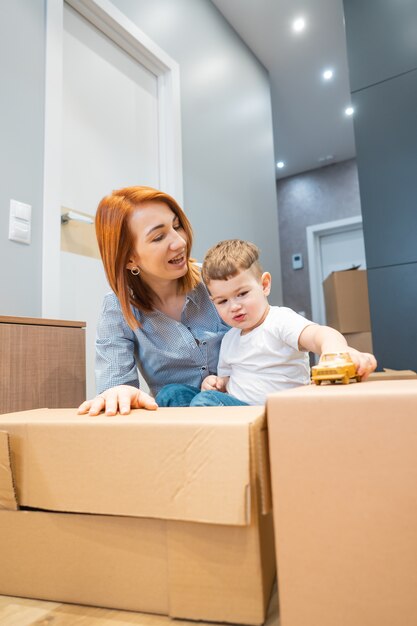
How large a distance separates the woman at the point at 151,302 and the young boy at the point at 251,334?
11 cm

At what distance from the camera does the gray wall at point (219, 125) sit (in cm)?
225

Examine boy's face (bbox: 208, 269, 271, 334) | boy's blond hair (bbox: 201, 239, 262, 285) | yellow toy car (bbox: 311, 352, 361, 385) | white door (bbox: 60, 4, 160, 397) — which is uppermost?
white door (bbox: 60, 4, 160, 397)

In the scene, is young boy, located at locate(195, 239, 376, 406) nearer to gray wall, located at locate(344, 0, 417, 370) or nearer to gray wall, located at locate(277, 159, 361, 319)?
gray wall, located at locate(344, 0, 417, 370)

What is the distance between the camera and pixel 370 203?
6.73ft

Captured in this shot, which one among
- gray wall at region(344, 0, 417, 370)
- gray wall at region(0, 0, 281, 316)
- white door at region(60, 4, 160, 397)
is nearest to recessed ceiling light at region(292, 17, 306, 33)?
gray wall at region(0, 0, 281, 316)

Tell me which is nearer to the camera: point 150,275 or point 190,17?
point 150,275

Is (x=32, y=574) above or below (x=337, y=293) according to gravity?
below

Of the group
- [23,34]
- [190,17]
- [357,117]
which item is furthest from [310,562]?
[190,17]

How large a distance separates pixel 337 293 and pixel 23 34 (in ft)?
7.69

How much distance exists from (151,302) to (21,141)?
2.49ft

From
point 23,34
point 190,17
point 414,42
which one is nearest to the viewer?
point 23,34

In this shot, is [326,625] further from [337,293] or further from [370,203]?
[337,293]

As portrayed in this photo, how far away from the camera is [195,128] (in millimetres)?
2357

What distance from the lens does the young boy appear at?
92 centimetres
